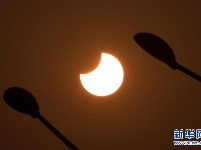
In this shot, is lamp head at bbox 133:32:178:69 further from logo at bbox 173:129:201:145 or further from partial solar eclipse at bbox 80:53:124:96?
logo at bbox 173:129:201:145

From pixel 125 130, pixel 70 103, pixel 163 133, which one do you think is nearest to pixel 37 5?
pixel 70 103

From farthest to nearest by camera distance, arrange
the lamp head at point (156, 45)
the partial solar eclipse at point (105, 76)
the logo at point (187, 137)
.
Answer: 1. the logo at point (187, 137)
2. the partial solar eclipse at point (105, 76)
3. the lamp head at point (156, 45)

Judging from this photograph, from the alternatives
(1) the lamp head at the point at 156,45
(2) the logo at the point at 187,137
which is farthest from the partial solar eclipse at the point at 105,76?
(1) the lamp head at the point at 156,45

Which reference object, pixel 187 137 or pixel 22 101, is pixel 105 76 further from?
pixel 187 137

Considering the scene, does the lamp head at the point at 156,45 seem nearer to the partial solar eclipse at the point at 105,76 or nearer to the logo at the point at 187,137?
the partial solar eclipse at the point at 105,76

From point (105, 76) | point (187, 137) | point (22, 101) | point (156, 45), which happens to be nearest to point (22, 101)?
point (22, 101)

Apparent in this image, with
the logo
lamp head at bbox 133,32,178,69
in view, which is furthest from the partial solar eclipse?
lamp head at bbox 133,32,178,69

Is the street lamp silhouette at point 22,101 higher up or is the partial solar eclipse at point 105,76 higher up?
the partial solar eclipse at point 105,76
